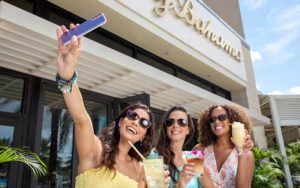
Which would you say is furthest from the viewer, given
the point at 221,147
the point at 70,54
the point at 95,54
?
the point at 95,54

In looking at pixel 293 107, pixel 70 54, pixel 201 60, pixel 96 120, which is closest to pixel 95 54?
pixel 96 120

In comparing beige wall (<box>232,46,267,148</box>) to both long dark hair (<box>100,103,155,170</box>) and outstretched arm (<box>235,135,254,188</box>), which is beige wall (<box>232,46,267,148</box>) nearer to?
outstretched arm (<box>235,135,254,188</box>)

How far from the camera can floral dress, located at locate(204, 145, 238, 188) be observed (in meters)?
2.17

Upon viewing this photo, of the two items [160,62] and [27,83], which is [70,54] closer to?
[27,83]

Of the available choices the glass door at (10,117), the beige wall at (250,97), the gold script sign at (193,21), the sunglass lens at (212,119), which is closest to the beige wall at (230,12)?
the beige wall at (250,97)

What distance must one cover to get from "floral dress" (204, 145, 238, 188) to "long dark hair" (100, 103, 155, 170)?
546mm

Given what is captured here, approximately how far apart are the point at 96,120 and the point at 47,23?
257 cm

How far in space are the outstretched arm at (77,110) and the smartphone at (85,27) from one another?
0.08ft

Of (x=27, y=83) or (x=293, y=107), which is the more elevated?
(x=293, y=107)

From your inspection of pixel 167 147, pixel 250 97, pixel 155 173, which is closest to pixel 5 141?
pixel 167 147

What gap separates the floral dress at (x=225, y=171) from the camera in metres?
2.17

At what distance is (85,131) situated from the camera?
155 cm

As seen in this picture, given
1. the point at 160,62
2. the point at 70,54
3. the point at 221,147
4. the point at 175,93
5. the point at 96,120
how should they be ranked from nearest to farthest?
1. the point at 70,54
2. the point at 221,147
3. the point at 96,120
4. the point at 175,93
5. the point at 160,62

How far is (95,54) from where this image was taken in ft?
14.3
